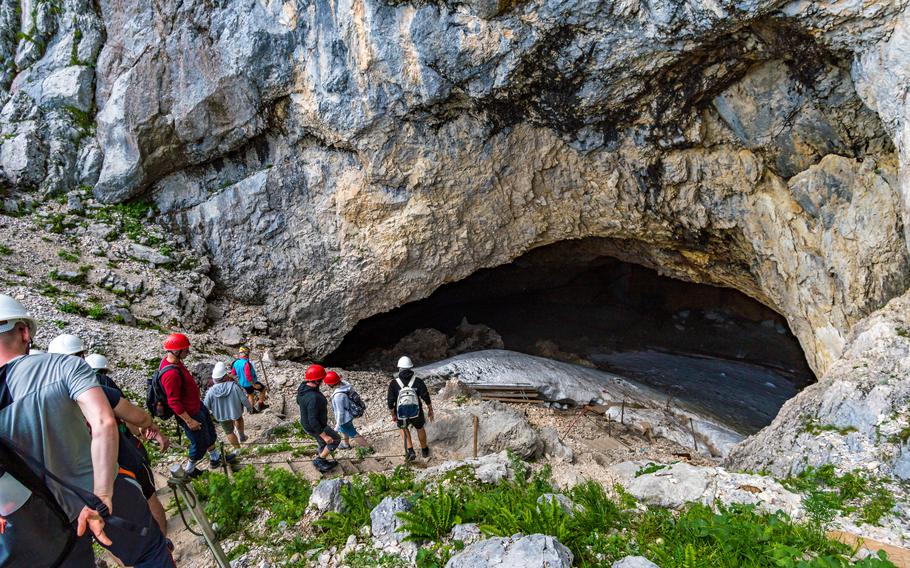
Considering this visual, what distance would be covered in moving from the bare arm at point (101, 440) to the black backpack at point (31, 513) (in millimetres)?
97

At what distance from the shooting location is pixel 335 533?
13.2 ft

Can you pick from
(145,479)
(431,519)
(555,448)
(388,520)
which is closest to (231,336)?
(555,448)

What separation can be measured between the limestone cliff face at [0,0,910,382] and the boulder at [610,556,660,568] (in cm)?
571

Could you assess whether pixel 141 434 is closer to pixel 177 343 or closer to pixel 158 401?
pixel 177 343

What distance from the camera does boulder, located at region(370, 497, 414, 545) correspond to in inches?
150

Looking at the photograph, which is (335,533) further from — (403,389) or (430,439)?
(430,439)

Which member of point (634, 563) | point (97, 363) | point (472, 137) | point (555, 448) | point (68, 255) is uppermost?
point (472, 137)

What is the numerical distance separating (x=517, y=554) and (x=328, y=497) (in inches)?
75.6

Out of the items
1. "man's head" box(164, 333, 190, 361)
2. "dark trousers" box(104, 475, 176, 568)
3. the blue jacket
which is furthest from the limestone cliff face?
"dark trousers" box(104, 475, 176, 568)

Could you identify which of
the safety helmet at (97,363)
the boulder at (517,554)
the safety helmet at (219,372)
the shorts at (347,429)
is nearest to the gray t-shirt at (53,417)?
the boulder at (517,554)

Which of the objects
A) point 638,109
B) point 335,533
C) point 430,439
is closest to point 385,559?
point 335,533

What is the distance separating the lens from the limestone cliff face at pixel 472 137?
7.32 m

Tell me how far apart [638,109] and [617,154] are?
3.79 feet

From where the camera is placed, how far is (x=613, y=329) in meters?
17.3
